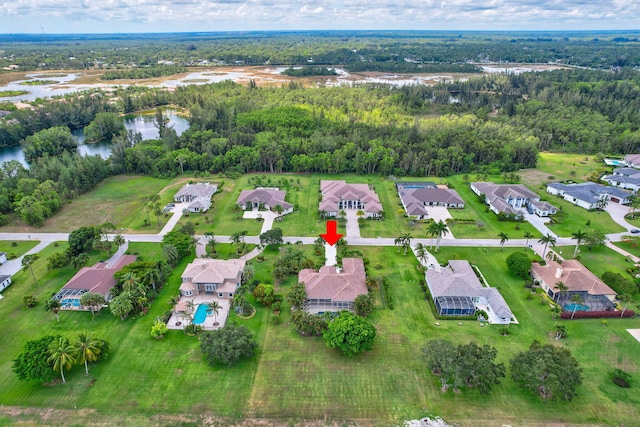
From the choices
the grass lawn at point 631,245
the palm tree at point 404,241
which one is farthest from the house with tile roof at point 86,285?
the grass lawn at point 631,245

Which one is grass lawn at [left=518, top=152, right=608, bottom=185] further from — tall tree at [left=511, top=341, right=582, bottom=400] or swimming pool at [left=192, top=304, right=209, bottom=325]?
swimming pool at [left=192, top=304, right=209, bottom=325]

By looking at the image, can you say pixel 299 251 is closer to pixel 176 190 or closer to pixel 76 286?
pixel 76 286

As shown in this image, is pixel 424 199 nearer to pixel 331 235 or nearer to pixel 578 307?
pixel 331 235

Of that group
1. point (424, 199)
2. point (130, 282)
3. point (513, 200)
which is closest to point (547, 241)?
point (513, 200)

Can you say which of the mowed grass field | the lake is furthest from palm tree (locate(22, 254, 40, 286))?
the lake

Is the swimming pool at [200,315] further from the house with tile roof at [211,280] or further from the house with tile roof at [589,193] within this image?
the house with tile roof at [589,193]
